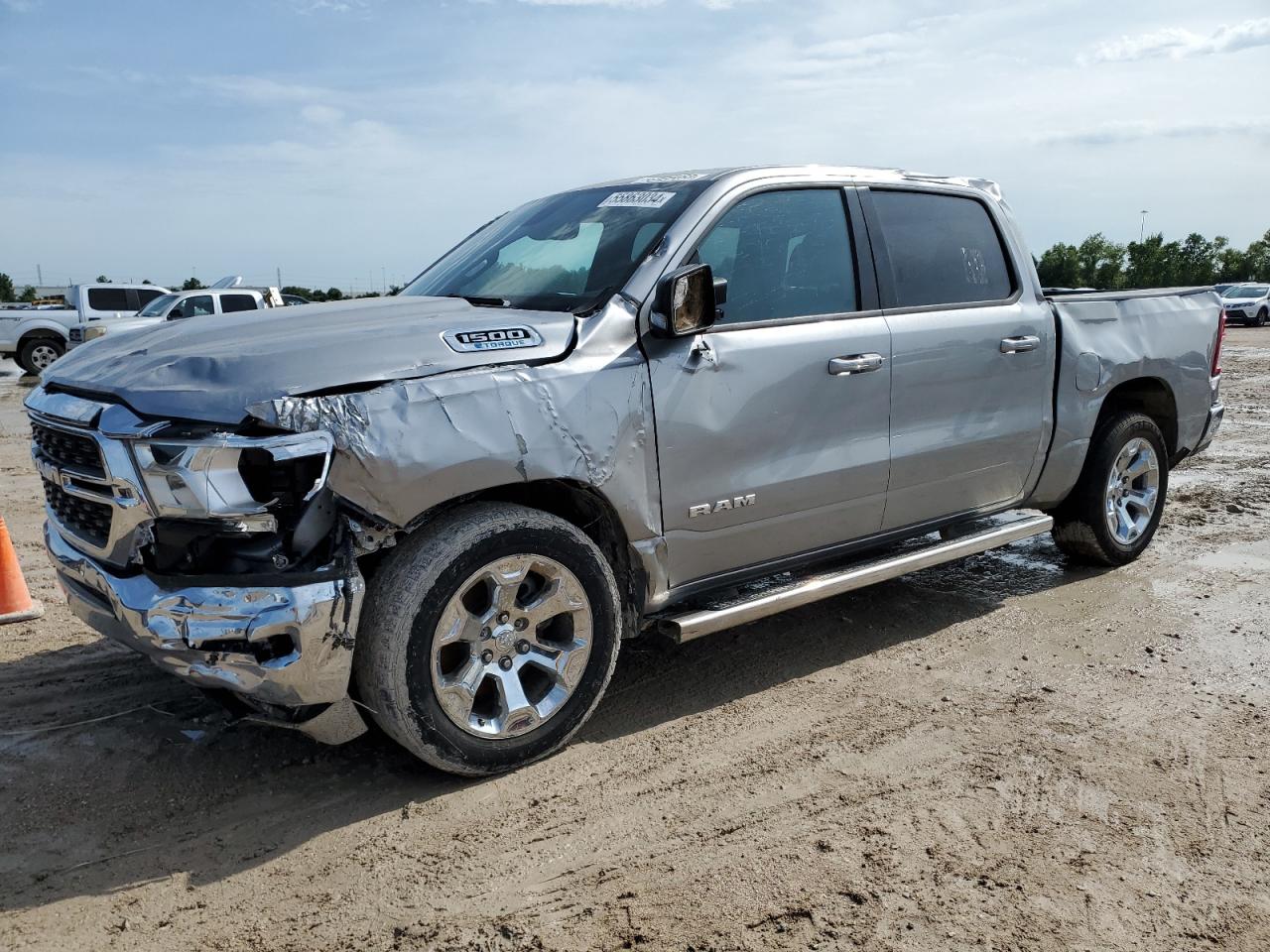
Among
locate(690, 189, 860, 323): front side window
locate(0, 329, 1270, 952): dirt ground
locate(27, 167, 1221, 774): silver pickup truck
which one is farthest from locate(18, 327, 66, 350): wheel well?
locate(690, 189, 860, 323): front side window

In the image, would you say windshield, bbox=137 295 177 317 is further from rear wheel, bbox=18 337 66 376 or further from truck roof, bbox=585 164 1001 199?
truck roof, bbox=585 164 1001 199

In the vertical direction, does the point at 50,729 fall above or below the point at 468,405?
below

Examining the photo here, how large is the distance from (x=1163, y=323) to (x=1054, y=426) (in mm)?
1166

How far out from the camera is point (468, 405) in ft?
10.5

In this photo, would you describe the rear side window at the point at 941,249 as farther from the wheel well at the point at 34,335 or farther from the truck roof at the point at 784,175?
the wheel well at the point at 34,335

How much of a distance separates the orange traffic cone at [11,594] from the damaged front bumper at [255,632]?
2289 mm

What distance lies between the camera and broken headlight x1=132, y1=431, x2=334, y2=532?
2.91 meters

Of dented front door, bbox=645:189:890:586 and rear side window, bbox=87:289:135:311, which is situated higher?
→ rear side window, bbox=87:289:135:311

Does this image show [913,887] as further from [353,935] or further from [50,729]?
[50,729]

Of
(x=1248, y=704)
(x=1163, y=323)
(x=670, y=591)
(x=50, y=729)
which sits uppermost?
(x=1163, y=323)

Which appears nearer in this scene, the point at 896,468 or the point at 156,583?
the point at 156,583

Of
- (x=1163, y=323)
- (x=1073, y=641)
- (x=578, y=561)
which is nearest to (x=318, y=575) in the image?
(x=578, y=561)

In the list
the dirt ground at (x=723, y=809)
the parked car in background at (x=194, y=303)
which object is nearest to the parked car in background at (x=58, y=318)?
the parked car in background at (x=194, y=303)

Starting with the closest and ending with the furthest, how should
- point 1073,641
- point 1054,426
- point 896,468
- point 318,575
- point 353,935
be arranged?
point 353,935 → point 318,575 → point 896,468 → point 1073,641 → point 1054,426
